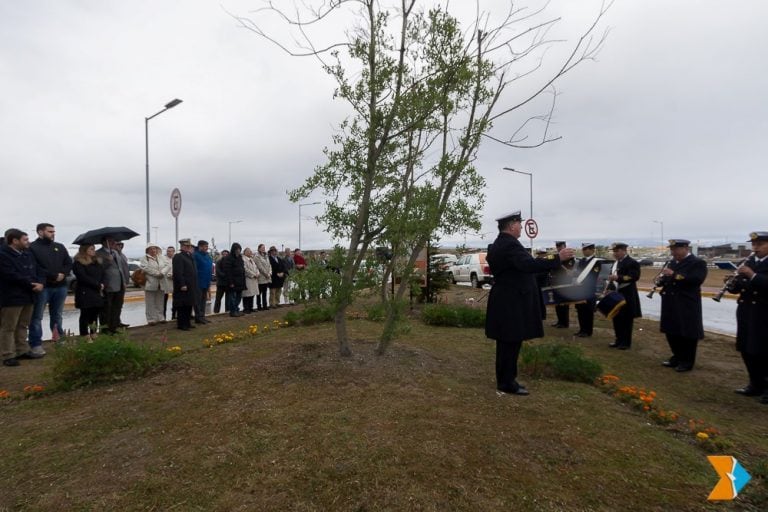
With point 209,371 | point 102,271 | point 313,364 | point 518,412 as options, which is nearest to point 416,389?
point 518,412

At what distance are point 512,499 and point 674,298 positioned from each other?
18.0 feet

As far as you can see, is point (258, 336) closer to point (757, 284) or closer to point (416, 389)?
point (416, 389)

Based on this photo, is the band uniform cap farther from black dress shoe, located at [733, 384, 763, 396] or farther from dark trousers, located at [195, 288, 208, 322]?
dark trousers, located at [195, 288, 208, 322]

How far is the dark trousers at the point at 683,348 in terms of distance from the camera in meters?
6.95

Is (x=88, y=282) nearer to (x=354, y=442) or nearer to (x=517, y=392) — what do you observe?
(x=354, y=442)

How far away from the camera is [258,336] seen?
26.3 ft

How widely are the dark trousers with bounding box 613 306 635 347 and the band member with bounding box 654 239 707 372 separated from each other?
43.1 inches

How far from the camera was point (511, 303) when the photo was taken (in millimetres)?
4969

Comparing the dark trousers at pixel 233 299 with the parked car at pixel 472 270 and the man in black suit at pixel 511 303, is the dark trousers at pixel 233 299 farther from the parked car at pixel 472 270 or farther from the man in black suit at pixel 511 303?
the parked car at pixel 472 270

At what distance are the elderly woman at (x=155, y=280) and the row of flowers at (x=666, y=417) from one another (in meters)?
9.03

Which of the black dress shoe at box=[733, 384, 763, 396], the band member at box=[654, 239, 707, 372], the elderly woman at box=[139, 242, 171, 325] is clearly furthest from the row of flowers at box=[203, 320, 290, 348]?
the black dress shoe at box=[733, 384, 763, 396]

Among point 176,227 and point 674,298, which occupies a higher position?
point 176,227

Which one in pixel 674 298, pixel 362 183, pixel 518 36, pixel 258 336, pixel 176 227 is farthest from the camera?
pixel 176 227

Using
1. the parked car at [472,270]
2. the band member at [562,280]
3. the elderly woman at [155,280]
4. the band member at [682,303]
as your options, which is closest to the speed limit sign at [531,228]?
the parked car at [472,270]
